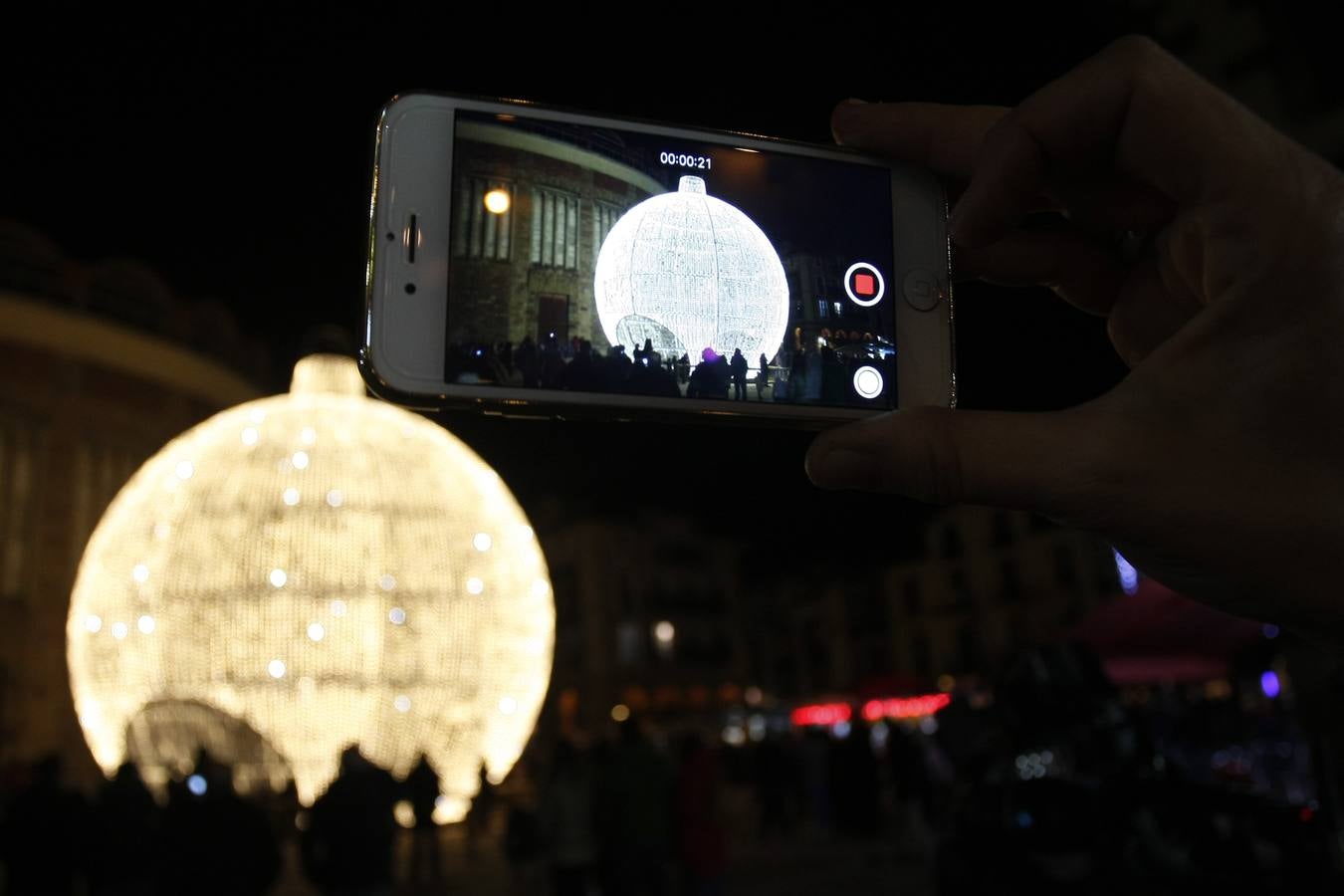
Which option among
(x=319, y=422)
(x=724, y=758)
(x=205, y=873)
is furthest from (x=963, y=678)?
(x=205, y=873)

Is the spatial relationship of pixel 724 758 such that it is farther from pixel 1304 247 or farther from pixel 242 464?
pixel 1304 247

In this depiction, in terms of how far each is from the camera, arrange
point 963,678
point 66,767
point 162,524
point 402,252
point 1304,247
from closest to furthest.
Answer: point 1304,247 < point 402,252 < point 162,524 < point 66,767 < point 963,678

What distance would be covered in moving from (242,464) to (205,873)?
18.9 feet

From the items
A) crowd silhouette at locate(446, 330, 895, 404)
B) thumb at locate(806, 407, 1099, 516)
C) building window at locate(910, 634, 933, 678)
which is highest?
building window at locate(910, 634, 933, 678)

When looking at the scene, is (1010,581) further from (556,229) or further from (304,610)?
(556,229)

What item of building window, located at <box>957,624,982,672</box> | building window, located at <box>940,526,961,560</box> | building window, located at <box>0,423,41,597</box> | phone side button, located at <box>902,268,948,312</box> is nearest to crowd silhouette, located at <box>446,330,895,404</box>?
phone side button, located at <box>902,268,948,312</box>

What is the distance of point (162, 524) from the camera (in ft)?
34.3

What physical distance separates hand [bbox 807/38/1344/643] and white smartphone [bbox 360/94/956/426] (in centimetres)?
Answer: 41

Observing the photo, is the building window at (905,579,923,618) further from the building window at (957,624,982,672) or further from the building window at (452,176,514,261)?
the building window at (452,176,514,261)

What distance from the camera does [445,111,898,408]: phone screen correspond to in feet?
5.80

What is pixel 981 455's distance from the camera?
52.2 inches

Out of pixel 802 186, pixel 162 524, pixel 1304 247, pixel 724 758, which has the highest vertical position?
pixel 162 524

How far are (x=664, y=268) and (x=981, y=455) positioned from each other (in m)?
0.74

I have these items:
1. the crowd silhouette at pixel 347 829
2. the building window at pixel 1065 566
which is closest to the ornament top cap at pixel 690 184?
the crowd silhouette at pixel 347 829
